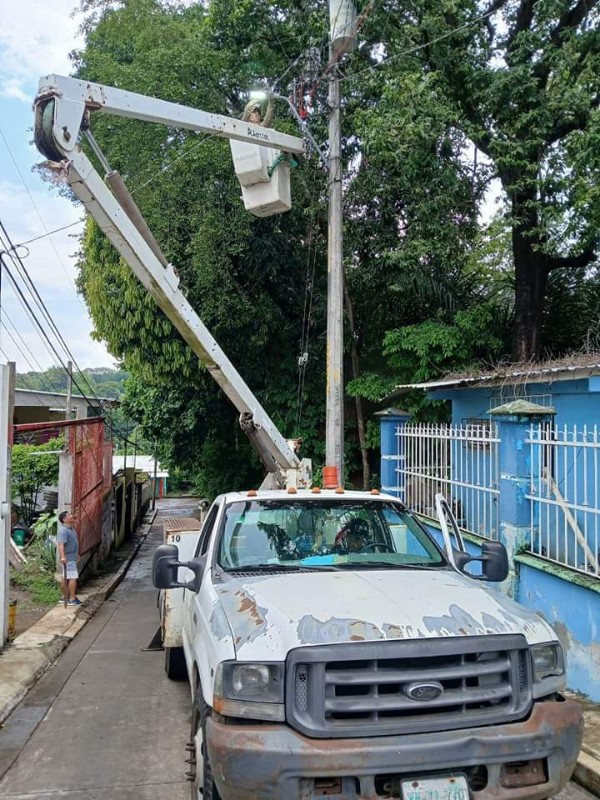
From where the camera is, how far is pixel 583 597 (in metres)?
4.98

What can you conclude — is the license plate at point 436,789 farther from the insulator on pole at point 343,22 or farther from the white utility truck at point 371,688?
the insulator on pole at point 343,22

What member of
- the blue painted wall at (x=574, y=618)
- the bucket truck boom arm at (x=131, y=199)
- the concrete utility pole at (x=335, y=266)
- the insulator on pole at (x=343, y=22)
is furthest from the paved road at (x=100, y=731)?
the insulator on pole at (x=343, y=22)

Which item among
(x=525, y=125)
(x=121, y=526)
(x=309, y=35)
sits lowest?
(x=121, y=526)

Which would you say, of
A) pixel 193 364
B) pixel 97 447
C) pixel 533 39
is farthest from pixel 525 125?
pixel 97 447

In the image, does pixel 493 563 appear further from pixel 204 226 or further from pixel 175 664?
pixel 204 226

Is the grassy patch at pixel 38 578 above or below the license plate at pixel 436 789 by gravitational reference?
below

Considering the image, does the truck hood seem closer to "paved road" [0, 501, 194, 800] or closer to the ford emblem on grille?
the ford emblem on grille

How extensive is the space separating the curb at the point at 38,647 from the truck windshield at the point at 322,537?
2756mm

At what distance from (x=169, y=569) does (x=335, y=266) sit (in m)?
6.08

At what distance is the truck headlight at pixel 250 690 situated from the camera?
2.64m

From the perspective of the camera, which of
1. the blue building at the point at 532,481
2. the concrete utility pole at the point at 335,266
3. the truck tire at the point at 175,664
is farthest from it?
the concrete utility pole at the point at 335,266

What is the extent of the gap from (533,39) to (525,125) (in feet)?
4.68

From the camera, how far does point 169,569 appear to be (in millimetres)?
3822

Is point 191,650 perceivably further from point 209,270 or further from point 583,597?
point 209,270
